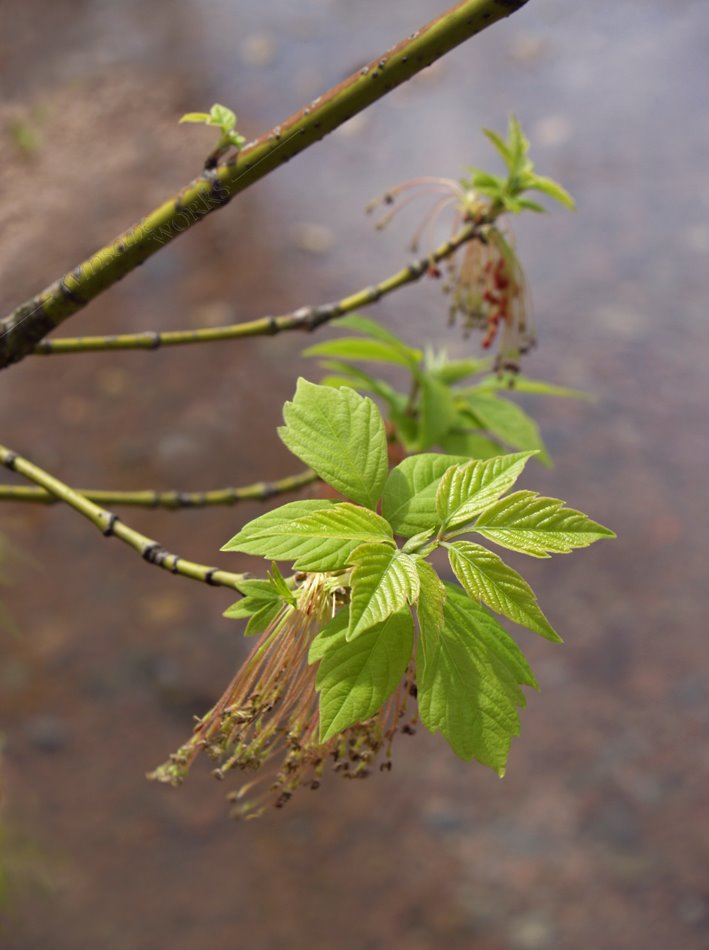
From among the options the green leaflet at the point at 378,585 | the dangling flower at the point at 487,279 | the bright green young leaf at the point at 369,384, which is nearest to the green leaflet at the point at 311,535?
Answer: the green leaflet at the point at 378,585

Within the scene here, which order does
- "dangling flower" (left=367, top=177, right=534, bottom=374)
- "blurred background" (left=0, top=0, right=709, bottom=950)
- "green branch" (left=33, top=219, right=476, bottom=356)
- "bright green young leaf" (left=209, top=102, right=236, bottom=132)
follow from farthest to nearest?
"blurred background" (left=0, top=0, right=709, bottom=950), "dangling flower" (left=367, top=177, right=534, bottom=374), "green branch" (left=33, top=219, right=476, bottom=356), "bright green young leaf" (left=209, top=102, right=236, bottom=132)

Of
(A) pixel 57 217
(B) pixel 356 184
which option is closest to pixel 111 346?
(A) pixel 57 217

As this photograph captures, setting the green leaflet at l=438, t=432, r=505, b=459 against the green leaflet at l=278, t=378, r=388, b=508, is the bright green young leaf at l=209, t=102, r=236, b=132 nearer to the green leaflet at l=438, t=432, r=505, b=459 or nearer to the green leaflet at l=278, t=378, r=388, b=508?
the green leaflet at l=278, t=378, r=388, b=508

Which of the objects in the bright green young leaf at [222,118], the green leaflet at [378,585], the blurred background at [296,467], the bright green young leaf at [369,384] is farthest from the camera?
the blurred background at [296,467]

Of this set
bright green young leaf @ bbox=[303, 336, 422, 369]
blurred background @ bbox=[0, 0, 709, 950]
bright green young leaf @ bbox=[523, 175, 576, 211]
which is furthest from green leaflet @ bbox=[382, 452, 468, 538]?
blurred background @ bbox=[0, 0, 709, 950]

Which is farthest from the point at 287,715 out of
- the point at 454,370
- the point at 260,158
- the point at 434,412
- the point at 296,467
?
the point at 296,467

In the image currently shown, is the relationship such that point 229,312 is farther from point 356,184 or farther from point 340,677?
point 340,677

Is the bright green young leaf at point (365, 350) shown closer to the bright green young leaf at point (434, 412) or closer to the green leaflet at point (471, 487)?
the bright green young leaf at point (434, 412)
